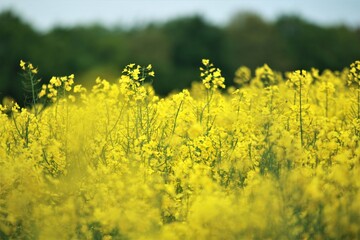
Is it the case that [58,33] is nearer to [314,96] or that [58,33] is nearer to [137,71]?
[314,96]

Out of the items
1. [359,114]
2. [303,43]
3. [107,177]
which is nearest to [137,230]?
[107,177]

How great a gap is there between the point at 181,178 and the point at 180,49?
34094 mm

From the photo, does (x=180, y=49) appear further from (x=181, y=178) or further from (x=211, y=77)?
(x=181, y=178)

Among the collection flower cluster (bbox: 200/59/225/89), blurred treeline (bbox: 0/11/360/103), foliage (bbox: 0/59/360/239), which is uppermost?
blurred treeline (bbox: 0/11/360/103)

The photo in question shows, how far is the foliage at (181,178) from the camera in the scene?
4574mm

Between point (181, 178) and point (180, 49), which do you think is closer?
point (181, 178)

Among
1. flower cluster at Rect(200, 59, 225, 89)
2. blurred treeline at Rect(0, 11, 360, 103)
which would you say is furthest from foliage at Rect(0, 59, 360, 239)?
blurred treeline at Rect(0, 11, 360, 103)

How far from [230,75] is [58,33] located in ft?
46.4

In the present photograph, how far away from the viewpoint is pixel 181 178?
5.47 m

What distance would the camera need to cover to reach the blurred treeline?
30.5 metres

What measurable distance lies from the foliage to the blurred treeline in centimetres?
2108

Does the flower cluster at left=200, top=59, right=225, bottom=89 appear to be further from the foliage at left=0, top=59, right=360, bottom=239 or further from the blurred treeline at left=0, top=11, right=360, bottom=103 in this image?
the blurred treeline at left=0, top=11, right=360, bottom=103

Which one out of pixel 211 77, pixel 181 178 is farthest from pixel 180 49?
pixel 181 178

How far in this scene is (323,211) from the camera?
15.4 feet
